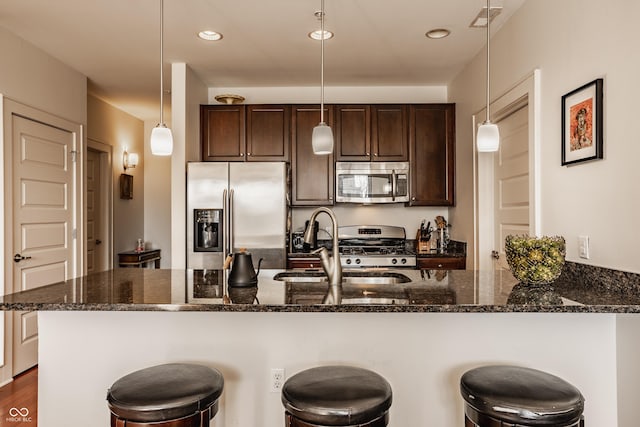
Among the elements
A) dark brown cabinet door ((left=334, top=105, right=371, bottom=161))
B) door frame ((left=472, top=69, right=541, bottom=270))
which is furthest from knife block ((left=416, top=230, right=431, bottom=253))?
dark brown cabinet door ((left=334, top=105, right=371, bottom=161))

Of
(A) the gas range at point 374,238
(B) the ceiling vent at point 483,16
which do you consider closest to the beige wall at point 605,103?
(B) the ceiling vent at point 483,16

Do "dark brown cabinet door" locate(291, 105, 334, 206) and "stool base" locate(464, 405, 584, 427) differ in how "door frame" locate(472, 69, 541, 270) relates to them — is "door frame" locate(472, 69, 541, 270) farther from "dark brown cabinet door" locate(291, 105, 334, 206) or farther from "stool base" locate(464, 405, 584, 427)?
"stool base" locate(464, 405, 584, 427)

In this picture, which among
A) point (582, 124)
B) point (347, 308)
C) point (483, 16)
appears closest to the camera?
point (347, 308)

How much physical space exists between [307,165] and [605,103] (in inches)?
110

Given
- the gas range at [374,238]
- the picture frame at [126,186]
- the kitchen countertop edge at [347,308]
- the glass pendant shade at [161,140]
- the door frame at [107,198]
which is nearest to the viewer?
the kitchen countertop edge at [347,308]

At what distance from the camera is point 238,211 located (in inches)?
155

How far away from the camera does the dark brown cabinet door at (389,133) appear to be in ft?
14.6

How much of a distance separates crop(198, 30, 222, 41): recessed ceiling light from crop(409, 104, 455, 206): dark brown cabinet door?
202 centimetres

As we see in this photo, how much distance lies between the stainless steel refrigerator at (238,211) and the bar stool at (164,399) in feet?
7.73

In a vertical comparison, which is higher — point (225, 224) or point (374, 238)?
point (225, 224)

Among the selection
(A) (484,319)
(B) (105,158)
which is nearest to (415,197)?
(A) (484,319)

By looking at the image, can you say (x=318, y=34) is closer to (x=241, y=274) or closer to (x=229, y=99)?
(x=229, y=99)

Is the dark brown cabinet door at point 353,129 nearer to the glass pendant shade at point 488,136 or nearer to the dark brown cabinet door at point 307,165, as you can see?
the dark brown cabinet door at point 307,165

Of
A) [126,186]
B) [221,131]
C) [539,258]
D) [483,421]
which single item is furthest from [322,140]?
[126,186]
